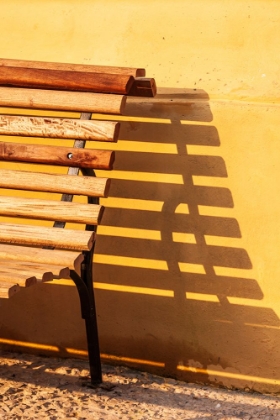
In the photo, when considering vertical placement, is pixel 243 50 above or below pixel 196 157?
above

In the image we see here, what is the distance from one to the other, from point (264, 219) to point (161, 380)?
80cm

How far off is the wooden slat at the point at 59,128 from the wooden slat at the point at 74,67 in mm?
212

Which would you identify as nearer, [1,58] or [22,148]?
[22,148]

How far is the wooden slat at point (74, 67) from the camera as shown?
10.8ft

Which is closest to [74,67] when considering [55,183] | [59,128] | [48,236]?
[59,128]

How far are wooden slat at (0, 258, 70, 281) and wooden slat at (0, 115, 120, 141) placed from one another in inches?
21.1

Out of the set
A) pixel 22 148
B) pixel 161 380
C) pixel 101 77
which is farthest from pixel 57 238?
pixel 161 380

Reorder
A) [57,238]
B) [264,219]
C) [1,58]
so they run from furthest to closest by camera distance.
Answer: [1,58]
[264,219]
[57,238]

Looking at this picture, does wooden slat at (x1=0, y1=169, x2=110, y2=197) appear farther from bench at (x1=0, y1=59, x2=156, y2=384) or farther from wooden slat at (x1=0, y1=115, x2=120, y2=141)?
wooden slat at (x1=0, y1=115, x2=120, y2=141)

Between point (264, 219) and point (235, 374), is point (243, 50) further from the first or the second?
point (235, 374)

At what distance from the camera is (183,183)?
3.51 metres

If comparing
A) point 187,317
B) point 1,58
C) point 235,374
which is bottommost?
point 235,374

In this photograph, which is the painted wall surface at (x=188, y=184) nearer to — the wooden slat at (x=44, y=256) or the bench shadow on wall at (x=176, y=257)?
the bench shadow on wall at (x=176, y=257)

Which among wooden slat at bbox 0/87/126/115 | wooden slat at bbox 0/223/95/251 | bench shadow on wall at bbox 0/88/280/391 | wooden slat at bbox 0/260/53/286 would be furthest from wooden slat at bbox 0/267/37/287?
bench shadow on wall at bbox 0/88/280/391
